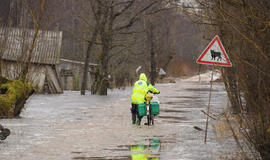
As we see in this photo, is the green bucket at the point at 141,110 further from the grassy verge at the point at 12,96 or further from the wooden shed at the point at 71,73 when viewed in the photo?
the wooden shed at the point at 71,73

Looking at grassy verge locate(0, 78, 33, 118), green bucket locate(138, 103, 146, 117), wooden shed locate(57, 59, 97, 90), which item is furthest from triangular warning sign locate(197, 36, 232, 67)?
wooden shed locate(57, 59, 97, 90)

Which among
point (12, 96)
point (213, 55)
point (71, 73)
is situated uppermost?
point (71, 73)

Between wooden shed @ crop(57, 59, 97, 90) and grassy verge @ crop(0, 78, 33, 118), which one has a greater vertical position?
wooden shed @ crop(57, 59, 97, 90)

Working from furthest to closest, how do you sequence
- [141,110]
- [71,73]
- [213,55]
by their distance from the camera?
[71,73], [141,110], [213,55]

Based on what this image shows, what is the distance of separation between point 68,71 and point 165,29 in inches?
1589

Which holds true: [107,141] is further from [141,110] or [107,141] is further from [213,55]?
[141,110]

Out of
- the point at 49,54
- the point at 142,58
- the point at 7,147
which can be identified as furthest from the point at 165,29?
the point at 7,147

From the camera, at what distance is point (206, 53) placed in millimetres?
13617

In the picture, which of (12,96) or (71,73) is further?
(71,73)

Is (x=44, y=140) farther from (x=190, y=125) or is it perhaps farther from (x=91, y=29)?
(x=91, y=29)

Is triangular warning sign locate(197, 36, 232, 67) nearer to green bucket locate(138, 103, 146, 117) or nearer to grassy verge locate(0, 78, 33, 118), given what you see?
green bucket locate(138, 103, 146, 117)

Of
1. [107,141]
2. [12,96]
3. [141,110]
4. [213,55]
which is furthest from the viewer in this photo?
[12,96]

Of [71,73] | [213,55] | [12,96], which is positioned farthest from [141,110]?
[71,73]

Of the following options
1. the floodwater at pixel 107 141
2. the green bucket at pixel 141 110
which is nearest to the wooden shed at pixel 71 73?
the floodwater at pixel 107 141
